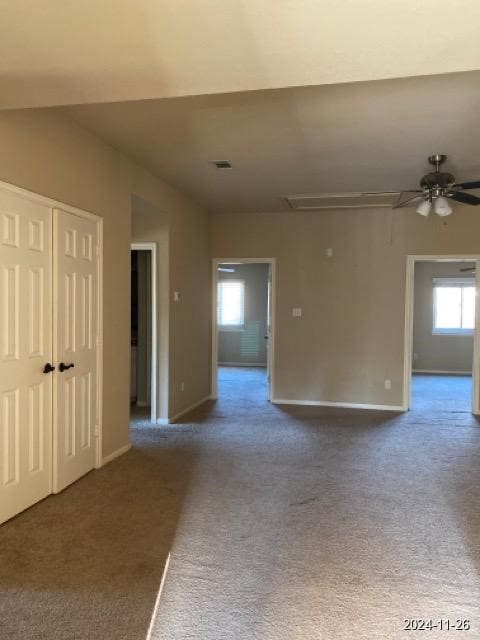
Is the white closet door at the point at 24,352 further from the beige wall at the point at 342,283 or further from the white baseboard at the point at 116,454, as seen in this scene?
the beige wall at the point at 342,283

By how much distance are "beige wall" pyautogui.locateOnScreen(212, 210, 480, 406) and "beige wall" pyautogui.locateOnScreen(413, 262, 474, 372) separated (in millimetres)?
3918

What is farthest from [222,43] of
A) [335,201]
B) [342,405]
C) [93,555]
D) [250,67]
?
[342,405]

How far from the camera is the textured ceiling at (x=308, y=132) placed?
9.64ft

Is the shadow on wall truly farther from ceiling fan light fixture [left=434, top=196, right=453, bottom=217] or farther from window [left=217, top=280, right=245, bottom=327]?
window [left=217, top=280, right=245, bottom=327]

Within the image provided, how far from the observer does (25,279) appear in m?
2.97

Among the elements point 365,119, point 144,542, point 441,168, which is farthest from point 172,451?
point 441,168

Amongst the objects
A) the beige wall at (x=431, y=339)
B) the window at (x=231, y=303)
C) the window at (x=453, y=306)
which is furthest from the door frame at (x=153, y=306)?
the window at (x=453, y=306)

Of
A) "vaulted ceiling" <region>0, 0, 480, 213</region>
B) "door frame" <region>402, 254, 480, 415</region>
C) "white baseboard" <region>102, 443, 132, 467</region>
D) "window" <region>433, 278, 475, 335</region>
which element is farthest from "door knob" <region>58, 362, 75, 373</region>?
"window" <region>433, 278, 475, 335</region>

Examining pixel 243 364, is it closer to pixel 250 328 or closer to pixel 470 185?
pixel 250 328

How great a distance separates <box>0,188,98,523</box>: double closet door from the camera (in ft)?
9.37

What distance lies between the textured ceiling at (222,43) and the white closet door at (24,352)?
975 mm

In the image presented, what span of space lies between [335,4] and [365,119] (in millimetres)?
1862

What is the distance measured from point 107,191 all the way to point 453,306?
26.3 feet

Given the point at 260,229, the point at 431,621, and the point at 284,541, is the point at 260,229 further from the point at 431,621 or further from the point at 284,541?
the point at 431,621
